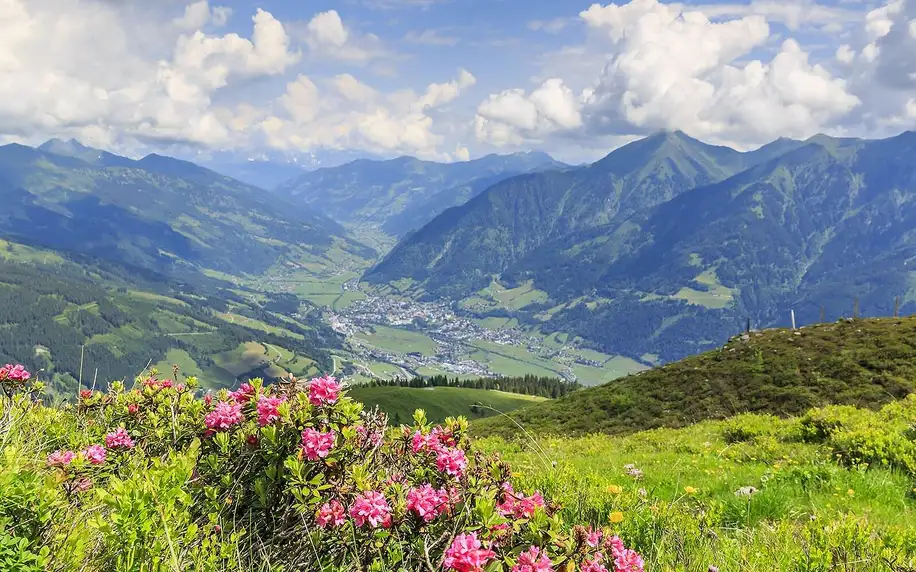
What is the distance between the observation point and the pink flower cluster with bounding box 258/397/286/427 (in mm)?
4043

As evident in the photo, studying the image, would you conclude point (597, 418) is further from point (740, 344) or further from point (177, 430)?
point (177, 430)

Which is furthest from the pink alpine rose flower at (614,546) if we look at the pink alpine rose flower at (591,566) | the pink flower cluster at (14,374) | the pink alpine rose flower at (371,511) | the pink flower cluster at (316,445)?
the pink flower cluster at (14,374)

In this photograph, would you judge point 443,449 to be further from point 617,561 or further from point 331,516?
point 617,561

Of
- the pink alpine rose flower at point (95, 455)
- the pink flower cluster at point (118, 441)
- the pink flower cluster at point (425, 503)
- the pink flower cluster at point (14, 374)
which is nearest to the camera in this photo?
the pink flower cluster at point (425, 503)

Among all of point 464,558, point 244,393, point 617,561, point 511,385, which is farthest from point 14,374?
point 511,385

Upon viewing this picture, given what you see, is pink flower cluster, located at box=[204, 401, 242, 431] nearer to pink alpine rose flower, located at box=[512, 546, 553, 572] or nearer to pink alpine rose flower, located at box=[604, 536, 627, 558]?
pink alpine rose flower, located at box=[512, 546, 553, 572]

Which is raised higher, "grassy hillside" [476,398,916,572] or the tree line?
"grassy hillside" [476,398,916,572]

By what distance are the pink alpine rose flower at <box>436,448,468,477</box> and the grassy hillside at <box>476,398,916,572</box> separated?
1.89m

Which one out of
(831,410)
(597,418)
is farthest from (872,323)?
(831,410)

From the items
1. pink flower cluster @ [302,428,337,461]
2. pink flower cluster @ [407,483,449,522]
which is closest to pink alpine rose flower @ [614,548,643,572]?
pink flower cluster @ [407,483,449,522]

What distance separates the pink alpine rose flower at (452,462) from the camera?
3.98 metres

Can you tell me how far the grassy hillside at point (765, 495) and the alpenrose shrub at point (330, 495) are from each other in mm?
1662

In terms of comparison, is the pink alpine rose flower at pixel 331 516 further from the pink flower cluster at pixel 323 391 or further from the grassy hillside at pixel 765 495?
the grassy hillside at pixel 765 495

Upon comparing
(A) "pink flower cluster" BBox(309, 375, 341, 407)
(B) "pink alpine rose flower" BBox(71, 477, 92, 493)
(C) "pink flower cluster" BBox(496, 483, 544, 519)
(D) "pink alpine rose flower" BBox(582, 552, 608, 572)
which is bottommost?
(B) "pink alpine rose flower" BBox(71, 477, 92, 493)
